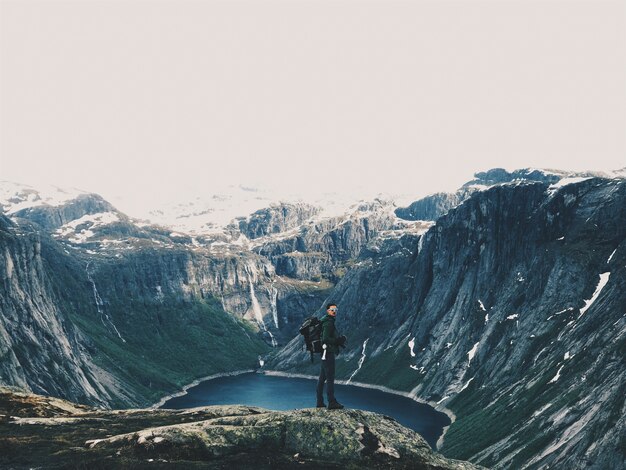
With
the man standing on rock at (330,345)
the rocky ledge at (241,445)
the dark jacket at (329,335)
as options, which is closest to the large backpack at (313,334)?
the man standing on rock at (330,345)

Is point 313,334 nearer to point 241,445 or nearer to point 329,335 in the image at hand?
point 329,335

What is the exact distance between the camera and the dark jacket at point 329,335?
45.5 m

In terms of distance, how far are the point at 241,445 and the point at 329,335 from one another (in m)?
9.52

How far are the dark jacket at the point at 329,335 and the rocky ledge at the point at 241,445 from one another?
177 inches

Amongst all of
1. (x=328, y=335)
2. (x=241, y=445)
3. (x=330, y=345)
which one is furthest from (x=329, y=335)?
(x=241, y=445)

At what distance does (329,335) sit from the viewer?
45688 mm

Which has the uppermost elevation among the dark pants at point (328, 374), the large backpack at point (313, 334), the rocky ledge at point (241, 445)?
the large backpack at point (313, 334)

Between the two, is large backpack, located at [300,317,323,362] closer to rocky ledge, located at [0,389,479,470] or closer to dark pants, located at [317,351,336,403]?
dark pants, located at [317,351,336,403]

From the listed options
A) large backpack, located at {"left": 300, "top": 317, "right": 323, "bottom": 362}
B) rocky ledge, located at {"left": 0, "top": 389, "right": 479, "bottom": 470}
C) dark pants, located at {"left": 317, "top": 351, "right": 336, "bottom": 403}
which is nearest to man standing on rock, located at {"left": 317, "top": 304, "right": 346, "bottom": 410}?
dark pants, located at {"left": 317, "top": 351, "right": 336, "bottom": 403}

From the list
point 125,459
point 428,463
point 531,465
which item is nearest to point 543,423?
point 531,465

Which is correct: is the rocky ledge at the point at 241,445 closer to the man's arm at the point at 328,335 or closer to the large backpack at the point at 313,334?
the large backpack at the point at 313,334

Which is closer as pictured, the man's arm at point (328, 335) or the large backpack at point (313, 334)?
the man's arm at point (328, 335)

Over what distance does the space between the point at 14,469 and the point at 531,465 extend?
13221 centimetres

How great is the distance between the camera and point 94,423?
52188 millimetres
